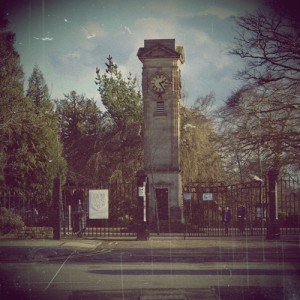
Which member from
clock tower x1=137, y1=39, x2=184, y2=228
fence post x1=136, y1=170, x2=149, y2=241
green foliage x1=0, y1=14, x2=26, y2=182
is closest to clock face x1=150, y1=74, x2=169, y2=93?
clock tower x1=137, y1=39, x2=184, y2=228

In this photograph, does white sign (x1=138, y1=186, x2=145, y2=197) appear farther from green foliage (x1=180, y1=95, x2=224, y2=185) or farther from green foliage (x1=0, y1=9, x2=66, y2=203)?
green foliage (x1=180, y1=95, x2=224, y2=185)

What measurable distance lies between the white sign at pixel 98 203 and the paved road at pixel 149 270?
7.78 feet

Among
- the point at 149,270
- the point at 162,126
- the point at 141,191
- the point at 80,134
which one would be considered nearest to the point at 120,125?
the point at 80,134

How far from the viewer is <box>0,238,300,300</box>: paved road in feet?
30.6

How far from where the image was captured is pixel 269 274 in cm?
1142

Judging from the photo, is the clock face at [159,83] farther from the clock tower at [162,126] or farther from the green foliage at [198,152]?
the green foliage at [198,152]

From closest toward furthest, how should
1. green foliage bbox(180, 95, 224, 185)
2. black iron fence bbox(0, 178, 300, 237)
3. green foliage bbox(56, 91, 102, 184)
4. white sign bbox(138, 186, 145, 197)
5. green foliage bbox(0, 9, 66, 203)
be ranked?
white sign bbox(138, 186, 145, 197), black iron fence bbox(0, 178, 300, 237), green foliage bbox(0, 9, 66, 203), green foliage bbox(180, 95, 224, 185), green foliage bbox(56, 91, 102, 184)

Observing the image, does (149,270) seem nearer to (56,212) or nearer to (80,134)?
(56,212)

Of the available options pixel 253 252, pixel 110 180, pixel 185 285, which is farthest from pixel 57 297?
pixel 110 180

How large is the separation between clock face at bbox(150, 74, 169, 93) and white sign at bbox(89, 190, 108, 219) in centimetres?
1114

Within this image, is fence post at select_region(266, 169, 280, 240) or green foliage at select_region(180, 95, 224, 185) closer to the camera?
fence post at select_region(266, 169, 280, 240)

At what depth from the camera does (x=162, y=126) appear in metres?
30.8

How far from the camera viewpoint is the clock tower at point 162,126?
29953 millimetres

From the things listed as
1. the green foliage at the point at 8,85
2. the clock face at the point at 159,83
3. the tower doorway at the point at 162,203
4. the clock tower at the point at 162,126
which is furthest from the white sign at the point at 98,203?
the clock face at the point at 159,83
